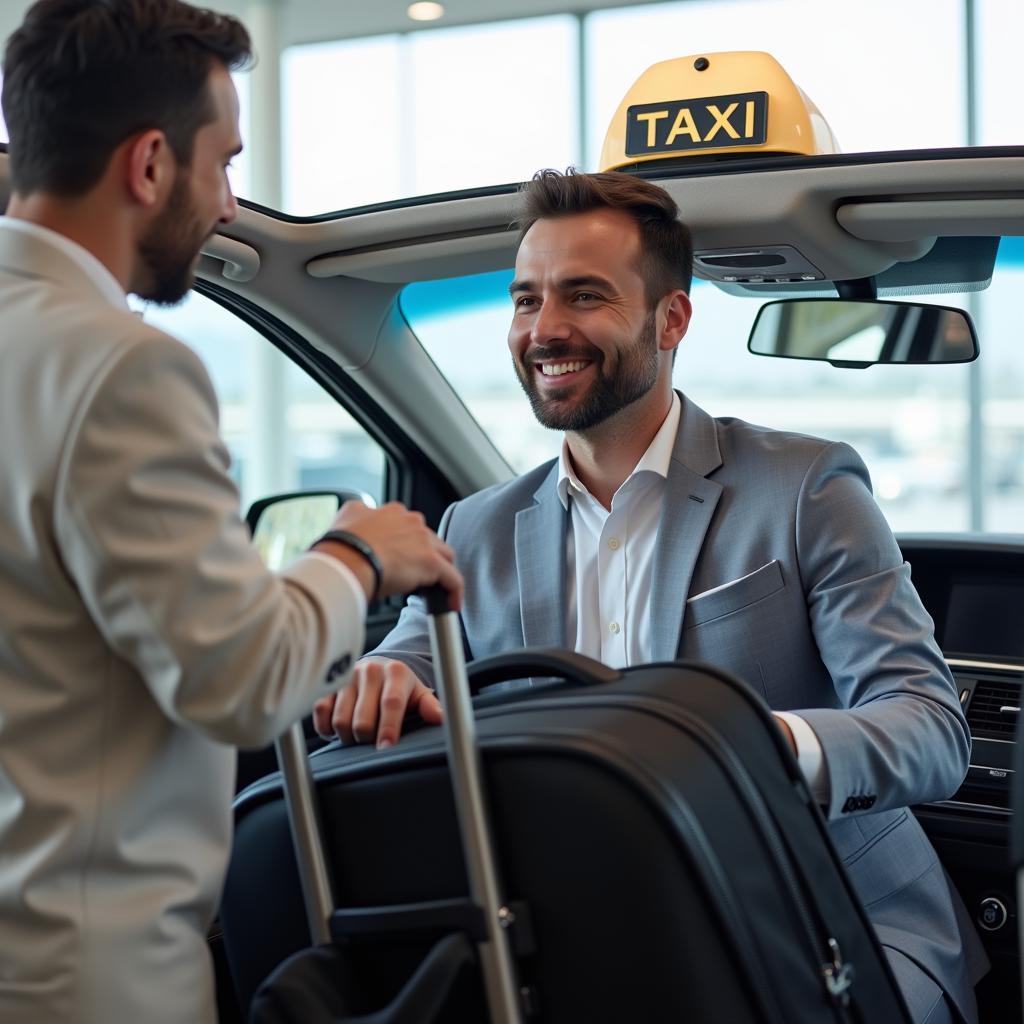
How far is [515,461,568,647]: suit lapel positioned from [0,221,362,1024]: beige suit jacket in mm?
948

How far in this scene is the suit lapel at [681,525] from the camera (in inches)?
79.4

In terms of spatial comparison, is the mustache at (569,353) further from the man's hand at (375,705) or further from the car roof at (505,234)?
the man's hand at (375,705)

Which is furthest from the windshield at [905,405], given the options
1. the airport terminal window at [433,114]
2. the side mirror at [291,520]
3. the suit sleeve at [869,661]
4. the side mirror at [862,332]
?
the suit sleeve at [869,661]

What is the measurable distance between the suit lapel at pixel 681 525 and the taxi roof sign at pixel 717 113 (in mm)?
451

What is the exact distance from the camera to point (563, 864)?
119 cm

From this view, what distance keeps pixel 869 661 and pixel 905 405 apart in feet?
20.1

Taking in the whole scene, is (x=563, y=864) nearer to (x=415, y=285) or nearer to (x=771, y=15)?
(x=415, y=285)

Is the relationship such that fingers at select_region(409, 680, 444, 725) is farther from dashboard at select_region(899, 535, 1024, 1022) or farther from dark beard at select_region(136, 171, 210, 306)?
dashboard at select_region(899, 535, 1024, 1022)

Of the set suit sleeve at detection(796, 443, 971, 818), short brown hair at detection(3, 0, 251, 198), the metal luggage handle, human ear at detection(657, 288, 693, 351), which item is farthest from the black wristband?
human ear at detection(657, 288, 693, 351)

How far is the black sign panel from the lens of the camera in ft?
6.47

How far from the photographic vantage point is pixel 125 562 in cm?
102

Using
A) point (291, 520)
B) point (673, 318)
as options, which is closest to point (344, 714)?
point (673, 318)

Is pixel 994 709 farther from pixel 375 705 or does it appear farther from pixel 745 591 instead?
pixel 375 705

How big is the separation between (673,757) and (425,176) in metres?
6.42
